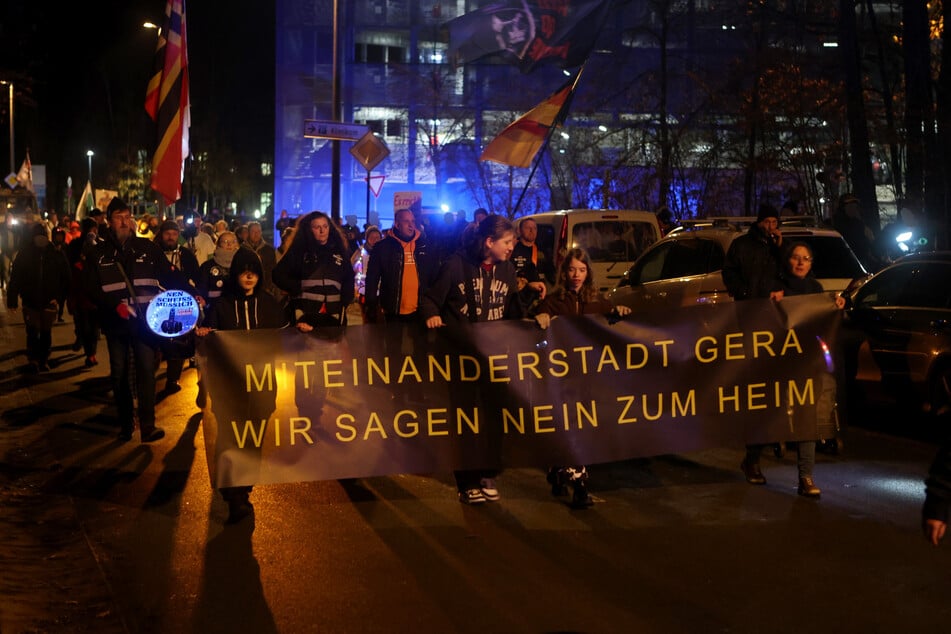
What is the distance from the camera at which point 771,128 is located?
23031 millimetres

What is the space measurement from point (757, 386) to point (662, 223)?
49.4ft

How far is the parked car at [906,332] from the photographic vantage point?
10.1 meters

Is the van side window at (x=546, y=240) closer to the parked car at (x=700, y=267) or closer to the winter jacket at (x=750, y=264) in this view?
the parked car at (x=700, y=267)

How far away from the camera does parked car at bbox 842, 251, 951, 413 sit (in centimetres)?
1005

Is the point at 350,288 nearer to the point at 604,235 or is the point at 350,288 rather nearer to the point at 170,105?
the point at 170,105

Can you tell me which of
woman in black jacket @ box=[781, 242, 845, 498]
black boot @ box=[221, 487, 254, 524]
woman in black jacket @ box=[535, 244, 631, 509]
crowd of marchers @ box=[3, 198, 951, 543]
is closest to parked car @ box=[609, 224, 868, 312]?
crowd of marchers @ box=[3, 198, 951, 543]

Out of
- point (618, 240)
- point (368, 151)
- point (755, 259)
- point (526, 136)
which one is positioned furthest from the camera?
point (368, 151)

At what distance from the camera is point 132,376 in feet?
33.5

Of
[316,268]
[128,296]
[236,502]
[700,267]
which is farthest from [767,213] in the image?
[128,296]

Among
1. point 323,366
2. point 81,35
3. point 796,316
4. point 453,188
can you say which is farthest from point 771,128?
point 81,35

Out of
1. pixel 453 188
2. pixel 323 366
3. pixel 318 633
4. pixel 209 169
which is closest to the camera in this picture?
pixel 318 633

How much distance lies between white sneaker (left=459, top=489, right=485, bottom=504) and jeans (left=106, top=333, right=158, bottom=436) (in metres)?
3.53

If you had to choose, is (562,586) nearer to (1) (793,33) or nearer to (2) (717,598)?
(2) (717,598)

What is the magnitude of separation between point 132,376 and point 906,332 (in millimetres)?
6738
